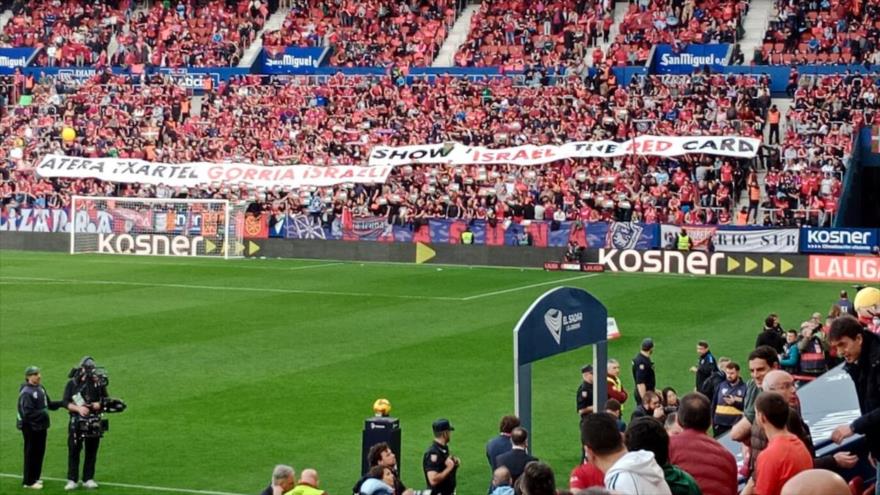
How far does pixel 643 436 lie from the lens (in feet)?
25.7

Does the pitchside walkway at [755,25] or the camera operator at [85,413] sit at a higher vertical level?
the pitchside walkway at [755,25]

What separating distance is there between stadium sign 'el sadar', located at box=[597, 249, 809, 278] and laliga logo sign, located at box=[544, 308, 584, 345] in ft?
103

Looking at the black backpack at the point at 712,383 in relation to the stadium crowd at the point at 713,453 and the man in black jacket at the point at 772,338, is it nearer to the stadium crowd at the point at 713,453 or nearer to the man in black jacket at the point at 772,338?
the man in black jacket at the point at 772,338

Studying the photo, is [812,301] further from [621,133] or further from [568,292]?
[568,292]

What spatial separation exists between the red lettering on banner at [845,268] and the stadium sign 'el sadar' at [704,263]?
0.39 metres

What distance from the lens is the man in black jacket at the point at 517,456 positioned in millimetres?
13070

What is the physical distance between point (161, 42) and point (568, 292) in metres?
57.1

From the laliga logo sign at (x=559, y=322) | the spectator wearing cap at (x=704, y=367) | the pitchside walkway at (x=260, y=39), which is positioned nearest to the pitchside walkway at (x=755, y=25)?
the pitchside walkway at (x=260, y=39)

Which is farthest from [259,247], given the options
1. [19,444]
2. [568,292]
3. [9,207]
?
[568,292]

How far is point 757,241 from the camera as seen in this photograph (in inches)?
1823

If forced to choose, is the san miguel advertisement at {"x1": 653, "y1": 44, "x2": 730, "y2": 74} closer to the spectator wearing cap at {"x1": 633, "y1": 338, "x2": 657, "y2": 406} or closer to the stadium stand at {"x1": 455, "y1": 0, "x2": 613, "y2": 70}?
the stadium stand at {"x1": 455, "y1": 0, "x2": 613, "y2": 70}

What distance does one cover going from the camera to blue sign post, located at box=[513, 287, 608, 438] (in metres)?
14.2

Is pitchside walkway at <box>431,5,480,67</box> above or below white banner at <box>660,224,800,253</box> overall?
above

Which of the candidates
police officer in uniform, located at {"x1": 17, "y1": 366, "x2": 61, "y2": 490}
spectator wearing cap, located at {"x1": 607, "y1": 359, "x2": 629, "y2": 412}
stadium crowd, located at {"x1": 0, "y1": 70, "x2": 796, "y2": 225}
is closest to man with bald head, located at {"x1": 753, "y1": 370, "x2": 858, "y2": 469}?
spectator wearing cap, located at {"x1": 607, "y1": 359, "x2": 629, "y2": 412}
